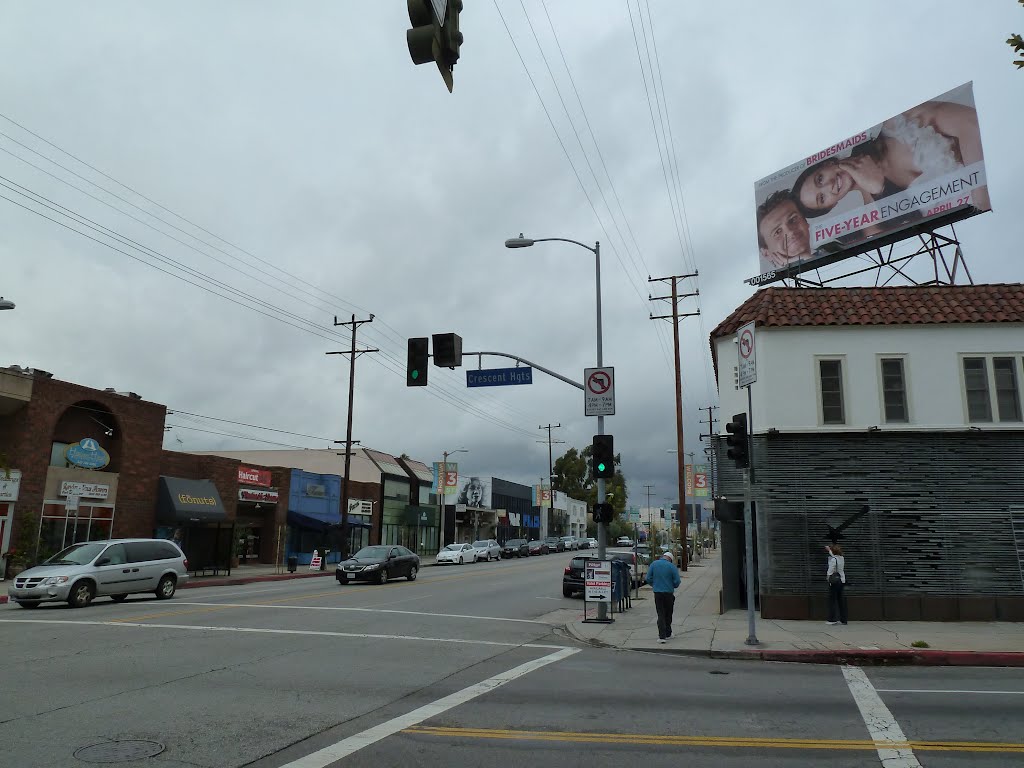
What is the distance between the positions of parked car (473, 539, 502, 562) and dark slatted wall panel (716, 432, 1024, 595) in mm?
36204

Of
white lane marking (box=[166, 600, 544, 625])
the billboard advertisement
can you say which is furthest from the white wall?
the billboard advertisement

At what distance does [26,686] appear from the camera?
28.7ft

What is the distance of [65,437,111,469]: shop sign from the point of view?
28156mm

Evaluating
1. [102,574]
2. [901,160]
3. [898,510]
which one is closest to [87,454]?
[102,574]

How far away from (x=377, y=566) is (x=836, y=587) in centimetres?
1673

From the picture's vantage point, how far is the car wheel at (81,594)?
1830cm

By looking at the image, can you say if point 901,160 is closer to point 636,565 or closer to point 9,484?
point 636,565

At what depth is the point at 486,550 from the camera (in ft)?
174

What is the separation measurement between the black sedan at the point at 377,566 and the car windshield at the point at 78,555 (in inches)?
362

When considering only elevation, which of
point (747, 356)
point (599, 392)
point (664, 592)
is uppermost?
point (599, 392)

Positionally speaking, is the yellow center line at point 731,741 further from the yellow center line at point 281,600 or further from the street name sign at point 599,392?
the street name sign at point 599,392

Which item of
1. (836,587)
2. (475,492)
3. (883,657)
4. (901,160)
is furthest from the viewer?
(475,492)

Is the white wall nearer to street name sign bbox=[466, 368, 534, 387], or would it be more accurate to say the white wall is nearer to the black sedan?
street name sign bbox=[466, 368, 534, 387]

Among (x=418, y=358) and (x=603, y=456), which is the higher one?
(x=418, y=358)
